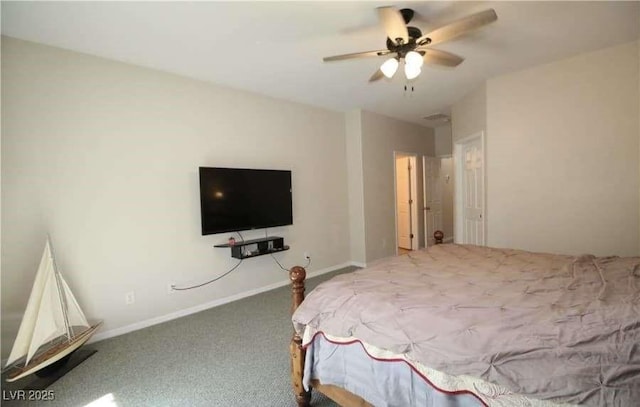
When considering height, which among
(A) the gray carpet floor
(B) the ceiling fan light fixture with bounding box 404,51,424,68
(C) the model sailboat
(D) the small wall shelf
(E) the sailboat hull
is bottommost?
(A) the gray carpet floor

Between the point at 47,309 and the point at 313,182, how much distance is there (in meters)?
3.23

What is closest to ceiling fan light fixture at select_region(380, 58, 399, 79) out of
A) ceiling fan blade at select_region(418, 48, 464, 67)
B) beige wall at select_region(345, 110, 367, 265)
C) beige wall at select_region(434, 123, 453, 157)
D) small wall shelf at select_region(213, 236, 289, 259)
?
ceiling fan blade at select_region(418, 48, 464, 67)

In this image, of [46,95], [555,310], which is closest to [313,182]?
[46,95]

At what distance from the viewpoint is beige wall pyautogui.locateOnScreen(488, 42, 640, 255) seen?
2.79 m

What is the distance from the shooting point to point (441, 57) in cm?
227

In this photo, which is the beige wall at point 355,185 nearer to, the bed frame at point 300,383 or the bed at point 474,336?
the bed at point 474,336

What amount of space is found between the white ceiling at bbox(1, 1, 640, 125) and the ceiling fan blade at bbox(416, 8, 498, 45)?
329 mm

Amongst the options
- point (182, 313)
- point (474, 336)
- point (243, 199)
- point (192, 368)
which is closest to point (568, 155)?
point (474, 336)

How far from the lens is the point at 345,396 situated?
1552 mm

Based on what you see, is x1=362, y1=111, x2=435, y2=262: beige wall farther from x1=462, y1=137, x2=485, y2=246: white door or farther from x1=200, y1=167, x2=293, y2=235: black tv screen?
x1=200, y1=167, x2=293, y2=235: black tv screen

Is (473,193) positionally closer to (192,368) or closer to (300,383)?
(300,383)

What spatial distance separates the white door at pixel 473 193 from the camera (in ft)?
13.1

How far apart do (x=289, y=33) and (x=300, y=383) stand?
2569 mm

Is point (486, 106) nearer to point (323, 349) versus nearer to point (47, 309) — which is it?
point (323, 349)
